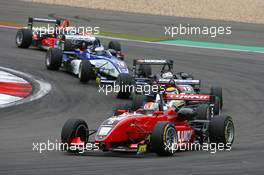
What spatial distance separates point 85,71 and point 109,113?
4421mm

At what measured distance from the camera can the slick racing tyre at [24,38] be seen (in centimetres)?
3186

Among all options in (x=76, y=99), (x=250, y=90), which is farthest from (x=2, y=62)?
(x=250, y=90)

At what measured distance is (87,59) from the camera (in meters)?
26.8

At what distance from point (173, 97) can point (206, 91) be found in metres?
8.04

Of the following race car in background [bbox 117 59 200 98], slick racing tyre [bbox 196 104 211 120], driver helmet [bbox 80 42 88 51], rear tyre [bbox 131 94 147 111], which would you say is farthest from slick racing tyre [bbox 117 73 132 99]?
slick racing tyre [bbox 196 104 211 120]

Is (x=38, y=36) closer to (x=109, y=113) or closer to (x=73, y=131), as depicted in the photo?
(x=109, y=113)

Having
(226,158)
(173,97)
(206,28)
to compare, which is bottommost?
(226,158)

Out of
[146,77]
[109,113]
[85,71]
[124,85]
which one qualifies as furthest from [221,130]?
[85,71]

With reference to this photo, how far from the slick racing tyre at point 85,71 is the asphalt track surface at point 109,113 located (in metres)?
0.27

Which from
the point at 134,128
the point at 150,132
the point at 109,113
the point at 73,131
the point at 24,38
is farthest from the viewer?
the point at 24,38

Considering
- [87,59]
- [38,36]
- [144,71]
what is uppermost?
[38,36]

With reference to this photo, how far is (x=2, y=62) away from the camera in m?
29.2

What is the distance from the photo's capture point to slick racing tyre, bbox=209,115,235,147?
Result: 16094 millimetres

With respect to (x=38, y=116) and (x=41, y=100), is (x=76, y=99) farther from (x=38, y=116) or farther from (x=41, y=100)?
(x=38, y=116)
